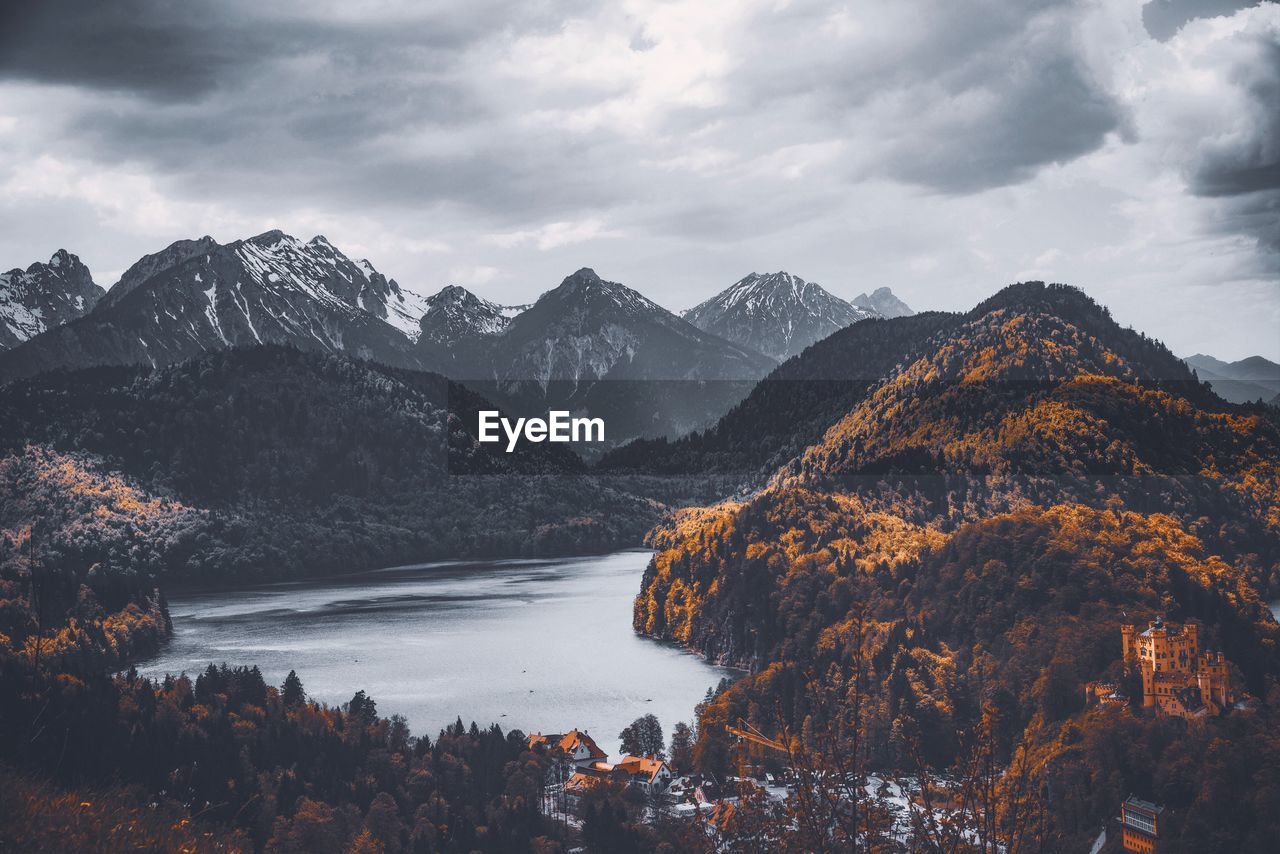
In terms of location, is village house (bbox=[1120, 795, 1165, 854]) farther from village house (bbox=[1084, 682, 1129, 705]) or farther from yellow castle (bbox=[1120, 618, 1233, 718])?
village house (bbox=[1084, 682, 1129, 705])

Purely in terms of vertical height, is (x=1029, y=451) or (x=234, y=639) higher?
(x=1029, y=451)

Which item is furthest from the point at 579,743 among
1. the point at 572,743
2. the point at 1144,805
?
the point at 1144,805

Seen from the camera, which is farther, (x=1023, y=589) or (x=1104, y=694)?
(x=1023, y=589)

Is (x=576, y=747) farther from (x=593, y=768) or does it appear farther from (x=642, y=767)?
(x=642, y=767)

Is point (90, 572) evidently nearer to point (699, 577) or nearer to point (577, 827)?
point (699, 577)

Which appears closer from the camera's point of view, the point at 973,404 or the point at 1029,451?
the point at 1029,451

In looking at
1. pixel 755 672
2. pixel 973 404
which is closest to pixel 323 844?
pixel 755 672
